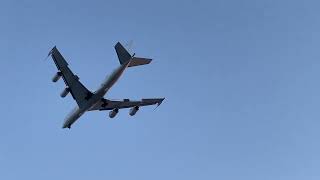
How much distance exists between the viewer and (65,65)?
424ft

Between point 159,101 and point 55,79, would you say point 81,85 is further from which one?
point 159,101

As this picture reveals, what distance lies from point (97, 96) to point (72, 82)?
489 centimetres

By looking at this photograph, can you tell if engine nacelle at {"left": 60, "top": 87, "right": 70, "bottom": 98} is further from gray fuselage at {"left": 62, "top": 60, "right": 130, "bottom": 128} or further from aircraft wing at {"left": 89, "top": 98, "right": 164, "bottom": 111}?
aircraft wing at {"left": 89, "top": 98, "right": 164, "bottom": 111}

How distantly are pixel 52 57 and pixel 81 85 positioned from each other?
23.2 feet

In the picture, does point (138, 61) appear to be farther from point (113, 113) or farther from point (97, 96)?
point (113, 113)

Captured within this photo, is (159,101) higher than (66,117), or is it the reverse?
(159,101)

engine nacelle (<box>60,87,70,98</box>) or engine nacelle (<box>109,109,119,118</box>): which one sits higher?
engine nacelle (<box>109,109,119,118</box>)

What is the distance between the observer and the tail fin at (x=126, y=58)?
12681 cm

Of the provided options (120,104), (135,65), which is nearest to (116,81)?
(135,65)

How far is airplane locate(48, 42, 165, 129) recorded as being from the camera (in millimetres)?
127125

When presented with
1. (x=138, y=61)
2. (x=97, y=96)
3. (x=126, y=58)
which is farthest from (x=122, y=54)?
(x=97, y=96)

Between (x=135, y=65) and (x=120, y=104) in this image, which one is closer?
(x=135, y=65)

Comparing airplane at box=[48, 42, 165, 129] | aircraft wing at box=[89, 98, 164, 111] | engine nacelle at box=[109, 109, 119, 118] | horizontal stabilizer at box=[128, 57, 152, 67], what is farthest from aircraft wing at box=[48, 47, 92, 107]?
horizontal stabilizer at box=[128, 57, 152, 67]

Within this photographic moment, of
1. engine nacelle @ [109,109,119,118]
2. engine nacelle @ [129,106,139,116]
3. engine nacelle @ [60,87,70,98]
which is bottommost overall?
engine nacelle @ [60,87,70,98]
